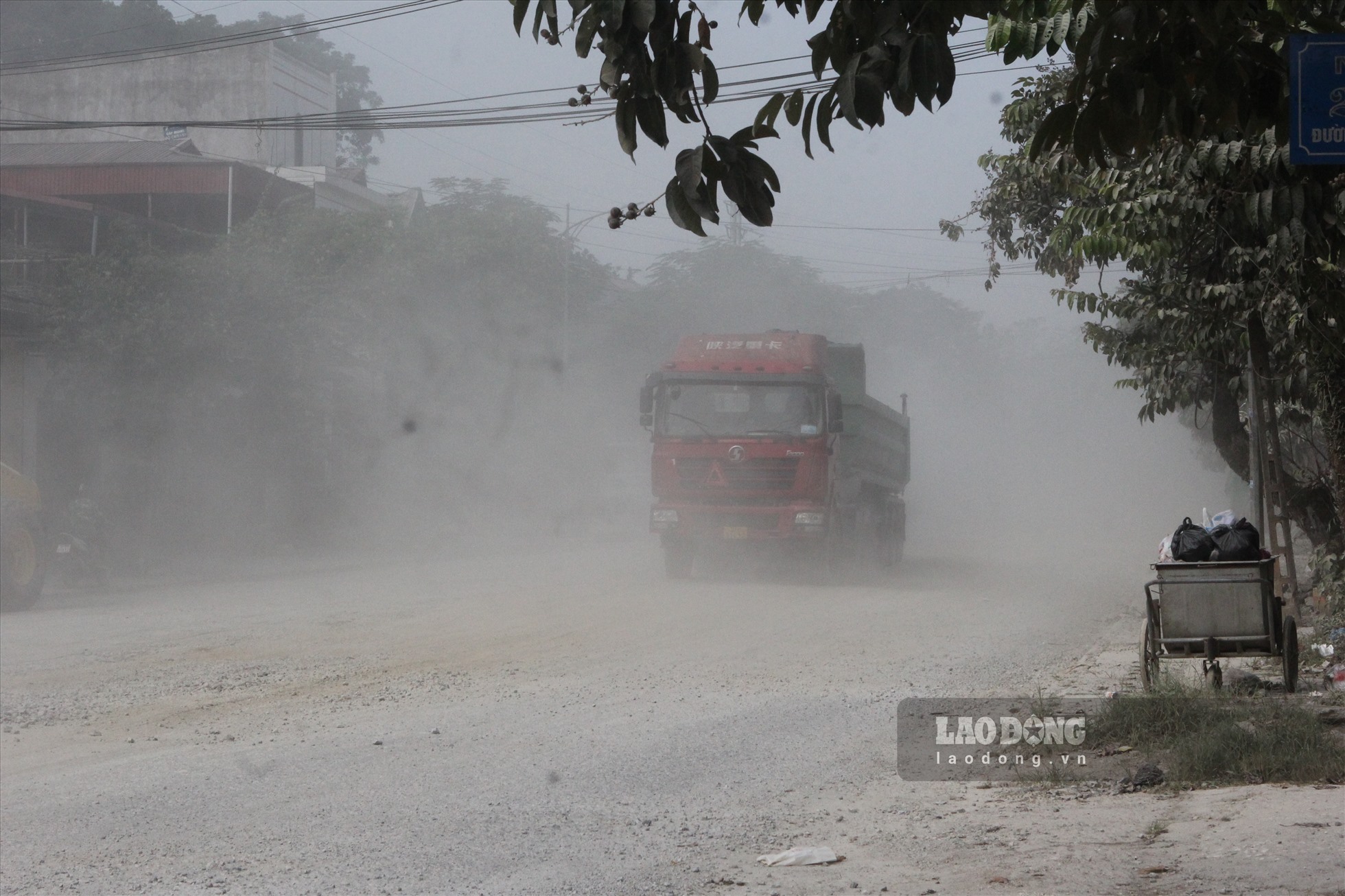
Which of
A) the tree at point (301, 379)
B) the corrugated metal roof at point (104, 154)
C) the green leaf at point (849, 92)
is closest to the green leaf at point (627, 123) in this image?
the green leaf at point (849, 92)

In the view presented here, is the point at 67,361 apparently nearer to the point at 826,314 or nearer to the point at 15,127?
the point at 15,127

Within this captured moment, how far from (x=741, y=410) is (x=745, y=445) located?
509 millimetres

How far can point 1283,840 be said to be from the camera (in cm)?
476

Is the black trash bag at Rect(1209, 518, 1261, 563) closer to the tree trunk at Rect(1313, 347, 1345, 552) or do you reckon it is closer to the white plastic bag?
the tree trunk at Rect(1313, 347, 1345, 552)

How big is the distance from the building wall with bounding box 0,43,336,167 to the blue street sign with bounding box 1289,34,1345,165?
39823 millimetres

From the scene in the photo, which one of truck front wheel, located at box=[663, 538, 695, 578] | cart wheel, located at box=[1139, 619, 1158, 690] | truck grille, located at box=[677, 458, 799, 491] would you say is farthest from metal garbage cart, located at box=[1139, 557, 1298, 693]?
truck front wheel, located at box=[663, 538, 695, 578]

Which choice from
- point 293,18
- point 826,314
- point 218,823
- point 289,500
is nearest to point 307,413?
point 289,500

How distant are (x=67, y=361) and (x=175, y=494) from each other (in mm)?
3370

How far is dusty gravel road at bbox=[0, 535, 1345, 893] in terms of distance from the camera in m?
4.89

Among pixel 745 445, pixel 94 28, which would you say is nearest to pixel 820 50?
pixel 745 445

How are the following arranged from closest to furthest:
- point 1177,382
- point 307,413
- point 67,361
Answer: point 1177,382 < point 67,361 < point 307,413

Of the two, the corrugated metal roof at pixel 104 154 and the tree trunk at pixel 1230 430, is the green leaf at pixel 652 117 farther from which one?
the corrugated metal roof at pixel 104 154

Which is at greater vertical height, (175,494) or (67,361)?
(67,361)

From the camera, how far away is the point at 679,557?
17.7 meters
